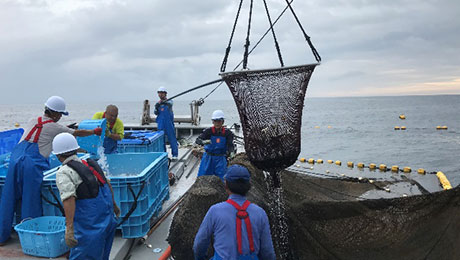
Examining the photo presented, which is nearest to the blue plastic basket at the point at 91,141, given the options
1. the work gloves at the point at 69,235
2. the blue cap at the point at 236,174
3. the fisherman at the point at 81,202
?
the fisherman at the point at 81,202

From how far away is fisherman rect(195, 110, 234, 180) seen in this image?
548 cm

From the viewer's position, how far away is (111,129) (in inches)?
213

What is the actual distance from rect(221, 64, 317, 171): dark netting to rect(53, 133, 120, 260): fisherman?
4.96 ft

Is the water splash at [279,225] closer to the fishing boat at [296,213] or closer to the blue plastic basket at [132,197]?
the fishing boat at [296,213]

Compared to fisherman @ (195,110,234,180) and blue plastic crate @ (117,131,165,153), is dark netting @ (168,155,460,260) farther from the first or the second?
blue plastic crate @ (117,131,165,153)

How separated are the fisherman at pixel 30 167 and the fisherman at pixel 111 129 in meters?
1.66

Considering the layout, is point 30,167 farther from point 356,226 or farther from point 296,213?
point 356,226

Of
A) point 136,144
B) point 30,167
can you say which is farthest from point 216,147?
point 30,167

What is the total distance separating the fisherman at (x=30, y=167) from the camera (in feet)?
11.3

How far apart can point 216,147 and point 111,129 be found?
1757mm

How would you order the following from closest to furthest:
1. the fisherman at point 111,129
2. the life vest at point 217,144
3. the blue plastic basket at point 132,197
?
the blue plastic basket at point 132,197, the fisherman at point 111,129, the life vest at point 217,144

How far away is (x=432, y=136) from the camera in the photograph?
33.2m

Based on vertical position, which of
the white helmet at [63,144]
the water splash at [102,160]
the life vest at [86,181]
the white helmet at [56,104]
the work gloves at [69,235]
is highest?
the white helmet at [56,104]

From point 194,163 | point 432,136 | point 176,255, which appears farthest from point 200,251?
point 432,136
